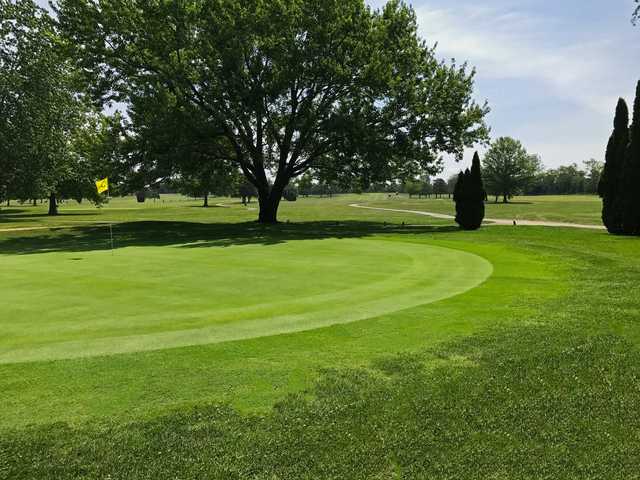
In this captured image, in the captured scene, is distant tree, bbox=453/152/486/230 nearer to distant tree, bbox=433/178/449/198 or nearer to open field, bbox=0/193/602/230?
open field, bbox=0/193/602/230

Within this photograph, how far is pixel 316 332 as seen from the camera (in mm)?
7273

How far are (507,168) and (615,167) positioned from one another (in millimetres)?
79625

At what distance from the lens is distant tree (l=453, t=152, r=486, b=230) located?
31.8 meters

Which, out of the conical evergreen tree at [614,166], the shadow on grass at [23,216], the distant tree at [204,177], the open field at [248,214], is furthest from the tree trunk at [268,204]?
the shadow on grass at [23,216]

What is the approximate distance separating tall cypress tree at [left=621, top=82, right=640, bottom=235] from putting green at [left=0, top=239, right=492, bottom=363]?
524 inches

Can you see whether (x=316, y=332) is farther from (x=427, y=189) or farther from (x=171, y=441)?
(x=427, y=189)

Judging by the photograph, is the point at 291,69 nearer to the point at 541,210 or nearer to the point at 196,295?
the point at 196,295

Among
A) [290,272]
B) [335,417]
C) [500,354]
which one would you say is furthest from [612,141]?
[335,417]

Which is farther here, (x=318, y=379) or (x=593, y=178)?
(x=593, y=178)

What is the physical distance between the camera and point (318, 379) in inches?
219

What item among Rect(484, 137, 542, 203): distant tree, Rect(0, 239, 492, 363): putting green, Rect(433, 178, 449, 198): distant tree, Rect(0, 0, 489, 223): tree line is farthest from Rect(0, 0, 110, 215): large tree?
Rect(433, 178, 449, 198): distant tree

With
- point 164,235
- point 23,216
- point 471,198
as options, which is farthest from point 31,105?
point 471,198

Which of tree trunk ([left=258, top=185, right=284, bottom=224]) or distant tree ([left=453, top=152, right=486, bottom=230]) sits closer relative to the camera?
distant tree ([left=453, top=152, right=486, bottom=230])

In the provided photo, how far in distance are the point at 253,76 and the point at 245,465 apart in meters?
33.8
